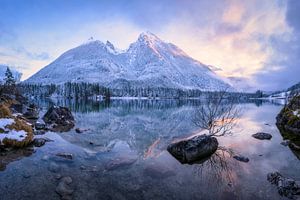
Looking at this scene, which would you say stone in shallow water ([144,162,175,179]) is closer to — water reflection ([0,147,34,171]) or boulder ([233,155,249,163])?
boulder ([233,155,249,163])

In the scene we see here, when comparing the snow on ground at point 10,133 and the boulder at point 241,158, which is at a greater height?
the snow on ground at point 10,133

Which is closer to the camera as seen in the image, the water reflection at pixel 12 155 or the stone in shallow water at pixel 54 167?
the stone in shallow water at pixel 54 167

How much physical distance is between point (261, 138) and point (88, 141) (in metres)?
21.8

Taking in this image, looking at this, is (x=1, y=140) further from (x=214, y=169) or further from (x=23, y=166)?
(x=214, y=169)

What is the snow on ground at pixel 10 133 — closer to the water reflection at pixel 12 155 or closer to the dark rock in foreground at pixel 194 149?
the water reflection at pixel 12 155

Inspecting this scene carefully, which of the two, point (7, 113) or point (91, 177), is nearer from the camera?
point (91, 177)

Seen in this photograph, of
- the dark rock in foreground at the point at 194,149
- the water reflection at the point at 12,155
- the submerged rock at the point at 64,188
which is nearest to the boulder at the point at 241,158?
the dark rock in foreground at the point at 194,149

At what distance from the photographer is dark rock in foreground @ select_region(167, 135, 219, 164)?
56.5 feet

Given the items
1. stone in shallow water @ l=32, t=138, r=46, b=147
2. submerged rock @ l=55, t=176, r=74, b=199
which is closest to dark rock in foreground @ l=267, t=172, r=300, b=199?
submerged rock @ l=55, t=176, r=74, b=199

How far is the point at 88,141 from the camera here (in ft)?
79.3

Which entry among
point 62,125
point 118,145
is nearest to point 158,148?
point 118,145

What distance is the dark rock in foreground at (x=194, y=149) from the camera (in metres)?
17.2

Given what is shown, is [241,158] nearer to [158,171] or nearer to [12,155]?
[158,171]

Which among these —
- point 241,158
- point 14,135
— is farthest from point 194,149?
point 14,135
